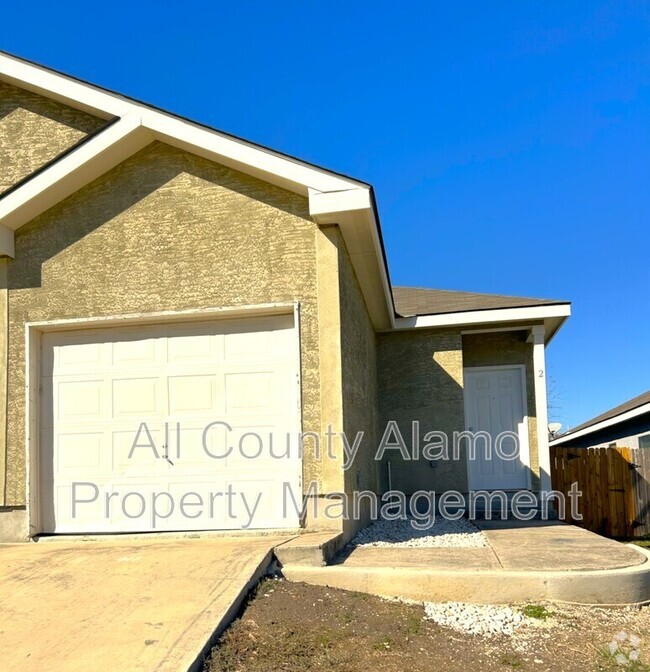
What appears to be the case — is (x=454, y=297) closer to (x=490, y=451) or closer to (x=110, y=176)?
(x=490, y=451)

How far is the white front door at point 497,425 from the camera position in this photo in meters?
11.1

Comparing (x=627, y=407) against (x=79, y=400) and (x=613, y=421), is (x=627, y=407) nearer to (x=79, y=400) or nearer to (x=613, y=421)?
(x=613, y=421)

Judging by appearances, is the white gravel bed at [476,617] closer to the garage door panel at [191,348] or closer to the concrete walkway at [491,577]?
the concrete walkway at [491,577]

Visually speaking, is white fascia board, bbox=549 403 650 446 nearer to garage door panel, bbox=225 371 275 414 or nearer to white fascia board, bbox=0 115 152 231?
garage door panel, bbox=225 371 275 414

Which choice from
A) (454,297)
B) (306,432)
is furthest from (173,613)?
(454,297)

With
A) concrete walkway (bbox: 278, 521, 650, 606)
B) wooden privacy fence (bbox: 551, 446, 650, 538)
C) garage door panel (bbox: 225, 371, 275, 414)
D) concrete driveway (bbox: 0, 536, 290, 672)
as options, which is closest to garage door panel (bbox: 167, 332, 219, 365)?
garage door panel (bbox: 225, 371, 275, 414)

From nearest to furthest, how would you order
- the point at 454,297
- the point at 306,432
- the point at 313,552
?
the point at 313,552, the point at 306,432, the point at 454,297

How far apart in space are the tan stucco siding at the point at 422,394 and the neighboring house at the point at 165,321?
11.7 ft

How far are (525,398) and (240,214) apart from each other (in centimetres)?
671

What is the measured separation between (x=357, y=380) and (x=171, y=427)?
228 centimetres

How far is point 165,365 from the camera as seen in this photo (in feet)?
22.4

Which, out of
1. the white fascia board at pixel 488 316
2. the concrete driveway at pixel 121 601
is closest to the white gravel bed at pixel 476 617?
the concrete driveway at pixel 121 601

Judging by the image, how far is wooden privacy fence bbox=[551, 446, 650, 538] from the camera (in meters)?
12.5

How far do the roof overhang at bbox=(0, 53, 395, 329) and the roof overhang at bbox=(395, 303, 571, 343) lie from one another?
3442mm
